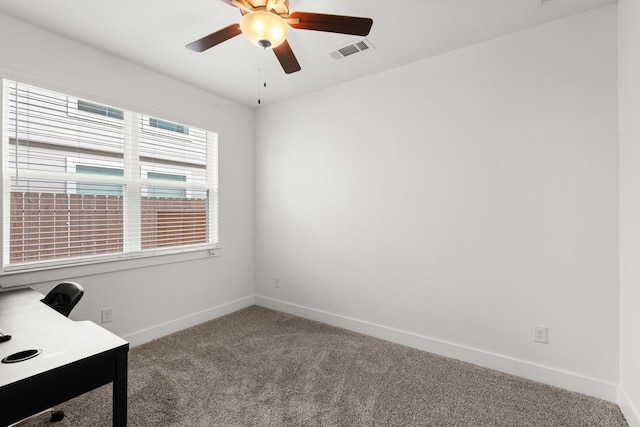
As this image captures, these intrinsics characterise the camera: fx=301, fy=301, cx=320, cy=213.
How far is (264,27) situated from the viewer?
5.29 ft

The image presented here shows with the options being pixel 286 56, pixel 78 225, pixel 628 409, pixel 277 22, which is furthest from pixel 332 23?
pixel 628 409

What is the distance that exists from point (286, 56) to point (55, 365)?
2005mm

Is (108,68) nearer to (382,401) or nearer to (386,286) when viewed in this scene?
(386,286)

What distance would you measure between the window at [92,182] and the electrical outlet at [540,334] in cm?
331

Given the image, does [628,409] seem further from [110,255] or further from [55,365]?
[110,255]

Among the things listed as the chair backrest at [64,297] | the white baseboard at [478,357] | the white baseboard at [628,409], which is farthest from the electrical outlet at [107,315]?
the white baseboard at [628,409]

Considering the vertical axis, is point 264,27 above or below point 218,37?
below

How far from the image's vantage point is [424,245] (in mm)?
2822

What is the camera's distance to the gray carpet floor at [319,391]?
6.20 ft

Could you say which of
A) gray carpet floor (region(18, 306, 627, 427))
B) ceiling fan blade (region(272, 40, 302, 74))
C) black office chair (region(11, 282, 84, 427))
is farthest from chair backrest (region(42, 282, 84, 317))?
ceiling fan blade (region(272, 40, 302, 74))

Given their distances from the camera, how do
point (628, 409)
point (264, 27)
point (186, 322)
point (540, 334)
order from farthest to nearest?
point (186, 322)
point (540, 334)
point (628, 409)
point (264, 27)

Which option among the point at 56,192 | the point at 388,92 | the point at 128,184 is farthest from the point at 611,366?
the point at 56,192

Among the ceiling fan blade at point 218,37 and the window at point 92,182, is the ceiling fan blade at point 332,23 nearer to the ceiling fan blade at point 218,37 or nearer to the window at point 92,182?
the ceiling fan blade at point 218,37

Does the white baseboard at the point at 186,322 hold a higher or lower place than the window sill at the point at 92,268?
lower
